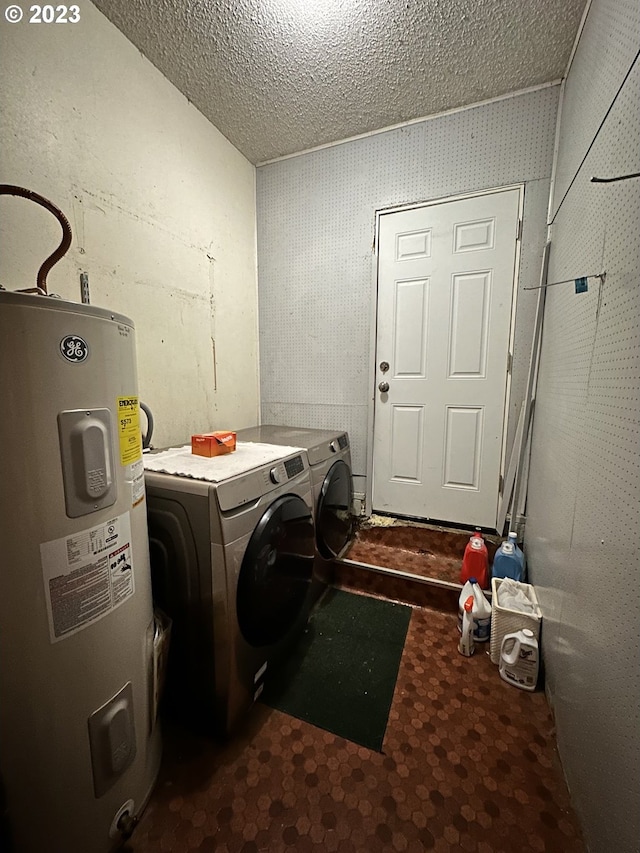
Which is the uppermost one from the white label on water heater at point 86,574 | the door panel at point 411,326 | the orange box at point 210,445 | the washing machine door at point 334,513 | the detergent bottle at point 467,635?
the door panel at point 411,326

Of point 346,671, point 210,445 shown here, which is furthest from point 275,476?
point 346,671

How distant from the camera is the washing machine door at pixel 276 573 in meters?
A: 1.02

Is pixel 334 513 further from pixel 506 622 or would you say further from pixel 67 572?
pixel 67 572

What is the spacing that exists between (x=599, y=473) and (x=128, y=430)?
3.99 ft

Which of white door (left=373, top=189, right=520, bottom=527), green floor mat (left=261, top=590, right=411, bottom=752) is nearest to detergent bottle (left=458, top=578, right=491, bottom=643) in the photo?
green floor mat (left=261, top=590, right=411, bottom=752)

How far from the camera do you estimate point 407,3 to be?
1.28 metres

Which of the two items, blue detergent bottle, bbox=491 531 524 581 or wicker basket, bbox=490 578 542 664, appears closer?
wicker basket, bbox=490 578 542 664

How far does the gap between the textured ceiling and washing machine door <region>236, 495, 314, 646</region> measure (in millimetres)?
1963

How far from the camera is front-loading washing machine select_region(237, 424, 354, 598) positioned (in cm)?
158

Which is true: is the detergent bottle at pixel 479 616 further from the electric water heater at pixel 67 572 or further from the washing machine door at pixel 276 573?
the electric water heater at pixel 67 572

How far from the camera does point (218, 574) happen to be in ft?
3.11

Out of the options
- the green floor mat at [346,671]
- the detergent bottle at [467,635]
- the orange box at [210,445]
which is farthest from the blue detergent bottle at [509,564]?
the orange box at [210,445]

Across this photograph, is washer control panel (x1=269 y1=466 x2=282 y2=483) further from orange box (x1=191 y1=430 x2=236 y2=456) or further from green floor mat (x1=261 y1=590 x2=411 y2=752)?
green floor mat (x1=261 y1=590 x2=411 y2=752)

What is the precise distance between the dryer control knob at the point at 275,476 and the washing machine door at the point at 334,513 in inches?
17.0
